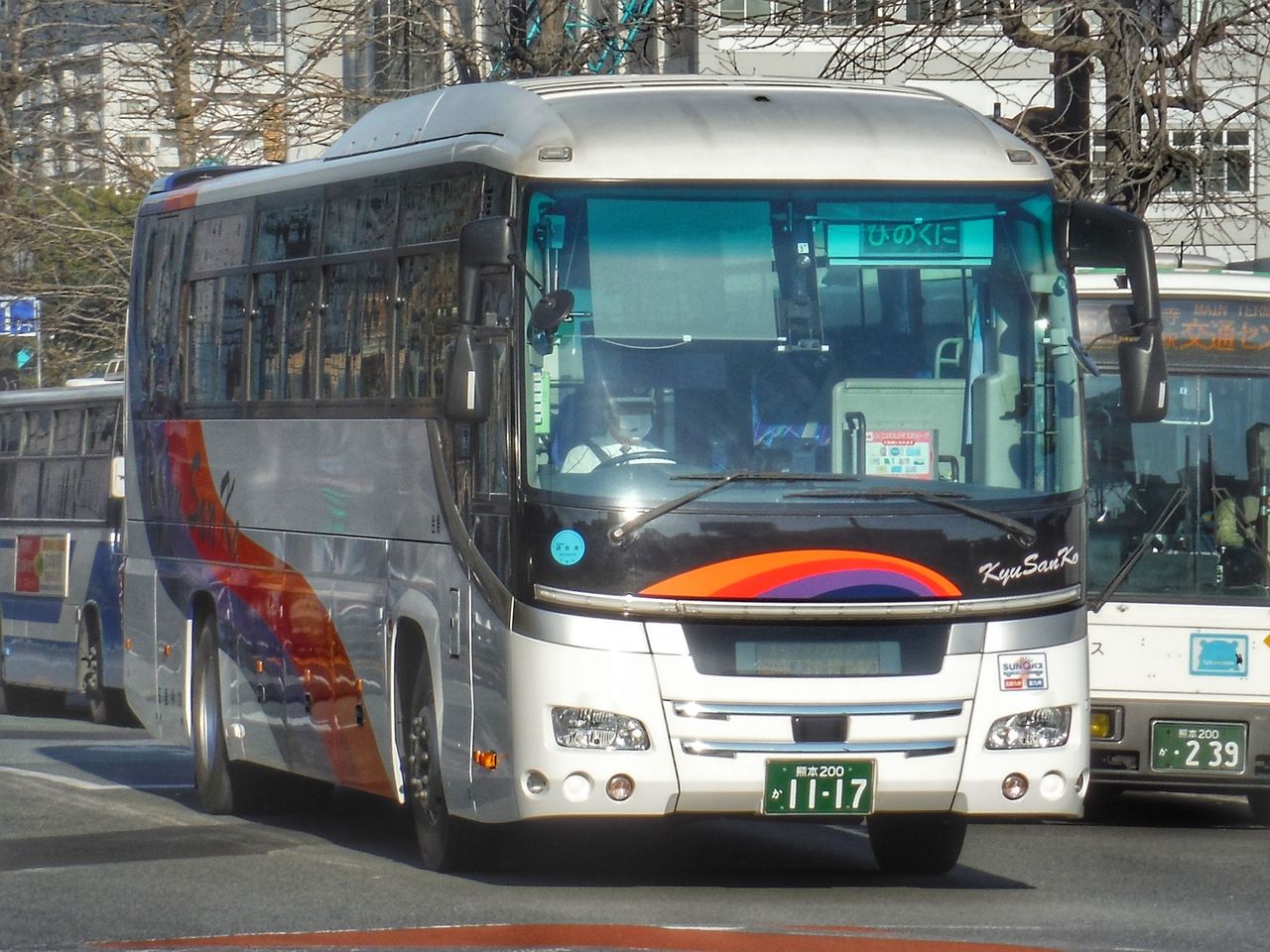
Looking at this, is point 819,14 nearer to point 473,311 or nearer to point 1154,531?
point 1154,531

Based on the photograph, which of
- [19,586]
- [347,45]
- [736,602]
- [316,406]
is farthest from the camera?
[19,586]

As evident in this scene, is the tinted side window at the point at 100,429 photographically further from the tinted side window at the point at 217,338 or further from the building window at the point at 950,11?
the tinted side window at the point at 217,338

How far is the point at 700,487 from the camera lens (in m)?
9.58

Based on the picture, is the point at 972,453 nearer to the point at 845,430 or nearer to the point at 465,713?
the point at 845,430

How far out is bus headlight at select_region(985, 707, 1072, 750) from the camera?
9898mm

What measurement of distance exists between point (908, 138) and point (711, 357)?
1229 millimetres

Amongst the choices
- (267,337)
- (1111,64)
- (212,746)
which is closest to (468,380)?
(267,337)

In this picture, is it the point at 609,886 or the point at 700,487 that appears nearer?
the point at 700,487

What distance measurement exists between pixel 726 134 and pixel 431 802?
2994 millimetres

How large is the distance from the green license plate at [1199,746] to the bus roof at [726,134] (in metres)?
3.81

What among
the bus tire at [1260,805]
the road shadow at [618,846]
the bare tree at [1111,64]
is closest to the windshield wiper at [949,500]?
the road shadow at [618,846]

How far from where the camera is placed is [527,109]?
1018 centimetres

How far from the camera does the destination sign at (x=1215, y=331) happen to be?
43.9 ft

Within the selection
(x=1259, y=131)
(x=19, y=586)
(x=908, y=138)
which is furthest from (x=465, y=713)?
(x=19, y=586)
